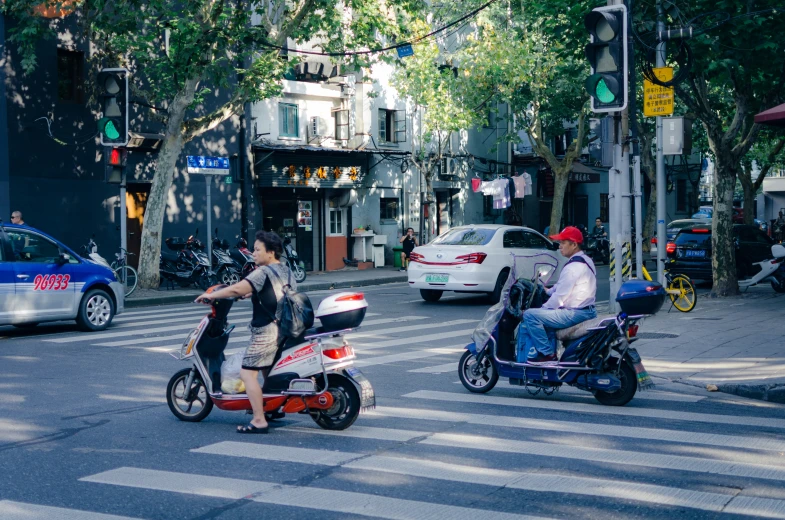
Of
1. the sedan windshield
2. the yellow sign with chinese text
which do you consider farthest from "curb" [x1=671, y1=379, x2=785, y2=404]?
the sedan windshield

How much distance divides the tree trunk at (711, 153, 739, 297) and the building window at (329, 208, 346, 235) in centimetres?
1496

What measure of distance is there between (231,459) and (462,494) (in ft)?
5.96

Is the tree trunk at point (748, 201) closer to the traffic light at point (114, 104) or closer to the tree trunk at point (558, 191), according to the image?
the tree trunk at point (558, 191)

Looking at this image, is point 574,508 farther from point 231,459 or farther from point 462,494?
point 231,459

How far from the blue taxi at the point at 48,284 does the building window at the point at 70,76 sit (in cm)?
1004

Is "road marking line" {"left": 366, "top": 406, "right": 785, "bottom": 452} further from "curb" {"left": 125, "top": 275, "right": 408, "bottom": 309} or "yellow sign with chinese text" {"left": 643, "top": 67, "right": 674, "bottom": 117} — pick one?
"curb" {"left": 125, "top": 275, "right": 408, "bottom": 309}

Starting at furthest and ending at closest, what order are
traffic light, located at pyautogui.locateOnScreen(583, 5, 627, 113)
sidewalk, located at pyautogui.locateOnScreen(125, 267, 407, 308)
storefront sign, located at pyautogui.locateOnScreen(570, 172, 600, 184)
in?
1. storefront sign, located at pyautogui.locateOnScreen(570, 172, 600, 184)
2. sidewalk, located at pyautogui.locateOnScreen(125, 267, 407, 308)
3. traffic light, located at pyautogui.locateOnScreen(583, 5, 627, 113)

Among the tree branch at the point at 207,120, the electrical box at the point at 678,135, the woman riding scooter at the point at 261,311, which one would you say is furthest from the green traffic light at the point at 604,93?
the tree branch at the point at 207,120

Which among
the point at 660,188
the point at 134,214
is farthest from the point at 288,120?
the point at 660,188

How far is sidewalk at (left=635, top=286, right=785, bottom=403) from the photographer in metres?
9.93

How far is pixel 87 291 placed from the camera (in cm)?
1500

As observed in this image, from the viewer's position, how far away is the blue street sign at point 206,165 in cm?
2256

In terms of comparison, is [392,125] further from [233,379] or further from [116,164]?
[233,379]

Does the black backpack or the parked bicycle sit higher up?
the black backpack
